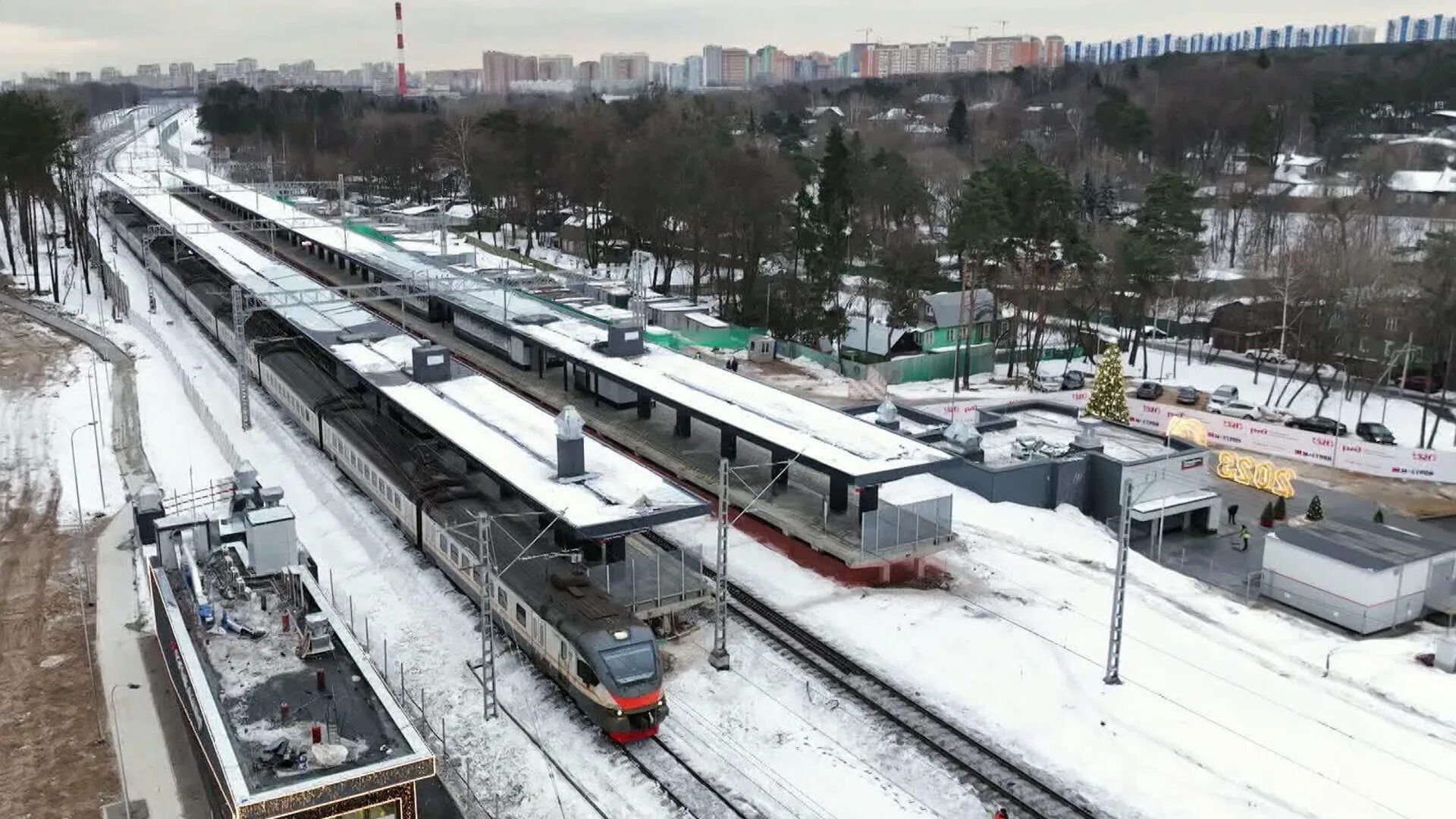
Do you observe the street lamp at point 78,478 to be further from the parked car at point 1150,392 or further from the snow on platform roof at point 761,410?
the parked car at point 1150,392

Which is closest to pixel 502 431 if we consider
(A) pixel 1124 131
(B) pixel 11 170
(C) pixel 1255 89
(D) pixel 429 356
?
(D) pixel 429 356

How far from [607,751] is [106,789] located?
8.89 meters

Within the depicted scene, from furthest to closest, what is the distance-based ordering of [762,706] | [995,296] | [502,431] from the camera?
[995,296], [502,431], [762,706]

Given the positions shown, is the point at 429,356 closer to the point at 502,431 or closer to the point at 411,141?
the point at 502,431

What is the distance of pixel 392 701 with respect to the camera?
18.9 m

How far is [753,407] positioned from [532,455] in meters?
8.02

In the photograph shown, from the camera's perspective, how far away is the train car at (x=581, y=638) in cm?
2192

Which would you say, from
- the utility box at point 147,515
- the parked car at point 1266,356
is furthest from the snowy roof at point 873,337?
the utility box at point 147,515

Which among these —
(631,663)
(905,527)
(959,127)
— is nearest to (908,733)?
(631,663)

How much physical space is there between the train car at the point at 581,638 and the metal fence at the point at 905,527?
7833 mm

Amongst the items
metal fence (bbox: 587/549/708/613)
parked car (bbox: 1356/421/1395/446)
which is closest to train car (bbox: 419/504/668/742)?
metal fence (bbox: 587/549/708/613)

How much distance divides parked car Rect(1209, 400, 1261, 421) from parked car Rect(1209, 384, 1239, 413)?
19 cm

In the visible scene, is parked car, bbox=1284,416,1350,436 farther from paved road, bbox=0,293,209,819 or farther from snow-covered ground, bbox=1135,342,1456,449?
paved road, bbox=0,293,209,819

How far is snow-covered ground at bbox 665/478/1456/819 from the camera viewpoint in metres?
21.8
